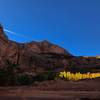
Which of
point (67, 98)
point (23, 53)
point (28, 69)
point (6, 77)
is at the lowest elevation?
point (67, 98)

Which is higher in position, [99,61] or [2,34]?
[2,34]

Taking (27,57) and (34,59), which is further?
(34,59)

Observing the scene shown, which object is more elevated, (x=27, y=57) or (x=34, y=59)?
(x=27, y=57)

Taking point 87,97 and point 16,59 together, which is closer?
point 87,97

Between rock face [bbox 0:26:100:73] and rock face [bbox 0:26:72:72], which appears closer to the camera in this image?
rock face [bbox 0:26:72:72]

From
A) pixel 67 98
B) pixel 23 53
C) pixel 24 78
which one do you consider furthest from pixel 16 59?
pixel 67 98

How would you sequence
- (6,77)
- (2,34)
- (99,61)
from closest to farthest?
(6,77) < (2,34) < (99,61)

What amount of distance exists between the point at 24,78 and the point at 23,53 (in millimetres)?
18468

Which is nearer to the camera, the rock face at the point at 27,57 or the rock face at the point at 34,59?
the rock face at the point at 27,57

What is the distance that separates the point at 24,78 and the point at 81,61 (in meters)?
23.6

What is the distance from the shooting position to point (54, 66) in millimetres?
49344

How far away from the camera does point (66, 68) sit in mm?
47125

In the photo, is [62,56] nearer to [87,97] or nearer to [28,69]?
[28,69]

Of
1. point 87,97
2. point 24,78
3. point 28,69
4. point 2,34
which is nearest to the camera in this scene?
point 87,97
